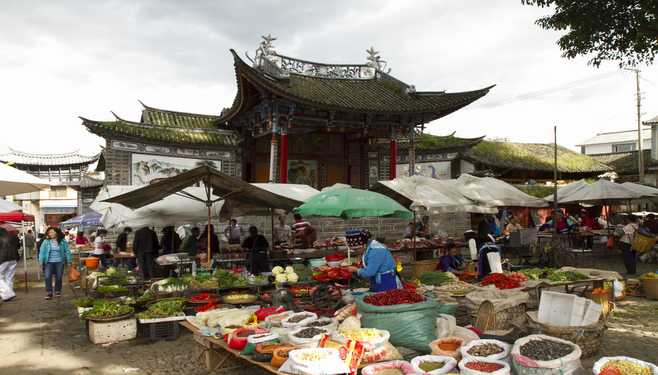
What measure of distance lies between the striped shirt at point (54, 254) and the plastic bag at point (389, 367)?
291 inches

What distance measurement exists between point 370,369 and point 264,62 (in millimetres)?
13632

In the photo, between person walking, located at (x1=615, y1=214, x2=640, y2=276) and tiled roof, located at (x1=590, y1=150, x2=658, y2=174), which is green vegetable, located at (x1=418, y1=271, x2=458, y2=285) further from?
tiled roof, located at (x1=590, y1=150, x2=658, y2=174)

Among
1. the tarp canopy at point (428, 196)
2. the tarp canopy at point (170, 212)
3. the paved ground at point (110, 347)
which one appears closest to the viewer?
the paved ground at point (110, 347)

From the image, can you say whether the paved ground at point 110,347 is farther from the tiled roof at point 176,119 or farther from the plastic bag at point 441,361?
the tiled roof at point 176,119

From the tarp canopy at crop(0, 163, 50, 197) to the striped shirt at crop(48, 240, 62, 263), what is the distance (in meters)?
1.40

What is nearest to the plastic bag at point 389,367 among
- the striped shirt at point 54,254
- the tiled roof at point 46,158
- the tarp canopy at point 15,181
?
the tarp canopy at point 15,181

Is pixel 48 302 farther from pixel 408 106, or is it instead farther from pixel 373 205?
pixel 408 106

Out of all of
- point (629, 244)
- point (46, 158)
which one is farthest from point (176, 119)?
point (46, 158)

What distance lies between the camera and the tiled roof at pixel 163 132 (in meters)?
13.5

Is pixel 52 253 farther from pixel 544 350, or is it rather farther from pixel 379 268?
pixel 544 350

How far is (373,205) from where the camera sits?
23.2ft

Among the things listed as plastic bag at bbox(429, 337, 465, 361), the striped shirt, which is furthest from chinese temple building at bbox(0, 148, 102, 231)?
plastic bag at bbox(429, 337, 465, 361)

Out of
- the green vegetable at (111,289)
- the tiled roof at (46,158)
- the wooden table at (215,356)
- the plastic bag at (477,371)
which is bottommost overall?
the wooden table at (215,356)

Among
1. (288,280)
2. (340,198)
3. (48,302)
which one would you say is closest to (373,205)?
(340,198)
